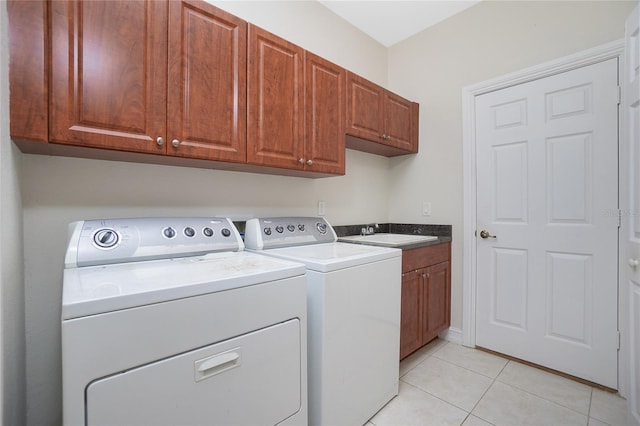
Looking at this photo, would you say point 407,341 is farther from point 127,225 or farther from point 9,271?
point 9,271

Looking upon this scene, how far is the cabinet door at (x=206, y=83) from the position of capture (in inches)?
→ 50.6

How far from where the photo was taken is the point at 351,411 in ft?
4.56

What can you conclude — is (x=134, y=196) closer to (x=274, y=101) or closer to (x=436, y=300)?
(x=274, y=101)

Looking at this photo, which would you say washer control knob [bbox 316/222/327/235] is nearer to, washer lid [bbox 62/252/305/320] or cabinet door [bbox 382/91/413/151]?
washer lid [bbox 62/252/305/320]

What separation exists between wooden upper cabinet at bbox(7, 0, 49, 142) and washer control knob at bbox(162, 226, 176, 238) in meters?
0.55

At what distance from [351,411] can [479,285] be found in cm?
158

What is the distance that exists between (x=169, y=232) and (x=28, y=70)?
0.77 meters

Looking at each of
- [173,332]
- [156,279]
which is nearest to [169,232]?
[156,279]

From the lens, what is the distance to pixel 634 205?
4.43 feet

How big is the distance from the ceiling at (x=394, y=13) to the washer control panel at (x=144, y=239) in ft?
7.04

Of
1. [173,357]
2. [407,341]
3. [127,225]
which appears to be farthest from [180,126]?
[407,341]

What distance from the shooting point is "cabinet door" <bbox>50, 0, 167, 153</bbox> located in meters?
1.04

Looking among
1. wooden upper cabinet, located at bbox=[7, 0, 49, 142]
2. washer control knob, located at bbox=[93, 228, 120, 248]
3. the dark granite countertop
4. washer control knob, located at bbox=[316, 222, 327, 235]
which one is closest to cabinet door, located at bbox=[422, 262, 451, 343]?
the dark granite countertop

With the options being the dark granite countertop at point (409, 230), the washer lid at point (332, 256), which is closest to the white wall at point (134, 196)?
the dark granite countertop at point (409, 230)
